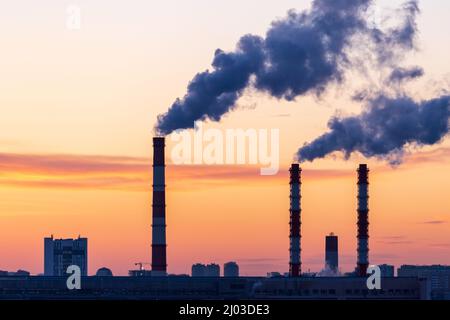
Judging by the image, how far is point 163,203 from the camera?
103 metres

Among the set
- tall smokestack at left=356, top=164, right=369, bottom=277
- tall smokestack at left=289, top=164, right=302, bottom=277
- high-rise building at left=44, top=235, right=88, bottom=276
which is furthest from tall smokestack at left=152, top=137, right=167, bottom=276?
high-rise building at left=44, top=235, right=88, bottom=276

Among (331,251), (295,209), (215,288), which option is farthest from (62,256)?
(295,209)

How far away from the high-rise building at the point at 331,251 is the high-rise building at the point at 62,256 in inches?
1755

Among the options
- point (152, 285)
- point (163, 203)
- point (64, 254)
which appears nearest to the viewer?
point (163, 203)

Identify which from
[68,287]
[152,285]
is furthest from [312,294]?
[68,287]

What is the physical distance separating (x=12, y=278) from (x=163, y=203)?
1140 inches

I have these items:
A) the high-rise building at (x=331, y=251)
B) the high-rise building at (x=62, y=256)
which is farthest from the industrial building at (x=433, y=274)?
the high-rise building at (x=62, y=256)

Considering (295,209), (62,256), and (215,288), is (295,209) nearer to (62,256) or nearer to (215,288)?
(215,288)

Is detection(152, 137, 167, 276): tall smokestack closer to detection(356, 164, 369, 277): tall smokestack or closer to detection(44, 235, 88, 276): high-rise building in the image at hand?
detection(356, 164, 369, 277): tall smokestack

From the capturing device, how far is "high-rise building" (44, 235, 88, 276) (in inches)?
6964

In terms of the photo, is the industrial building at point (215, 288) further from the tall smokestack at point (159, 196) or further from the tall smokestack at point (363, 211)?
the tall smokestack at point (159, 196)

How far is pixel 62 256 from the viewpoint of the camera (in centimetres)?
18150
